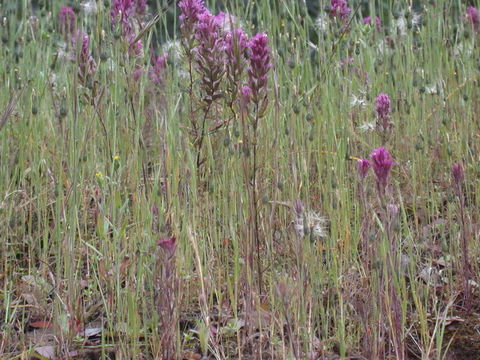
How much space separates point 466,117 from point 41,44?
1.64 metres

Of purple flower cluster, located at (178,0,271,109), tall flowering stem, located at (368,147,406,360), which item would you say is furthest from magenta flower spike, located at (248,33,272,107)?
tall flowering stem, located at (368,147,406,360)

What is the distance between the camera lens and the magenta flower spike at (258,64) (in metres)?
1.90

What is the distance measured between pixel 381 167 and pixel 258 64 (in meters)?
0.47

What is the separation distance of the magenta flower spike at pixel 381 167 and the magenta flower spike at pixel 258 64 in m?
0.40

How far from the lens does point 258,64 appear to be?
6.25 ft

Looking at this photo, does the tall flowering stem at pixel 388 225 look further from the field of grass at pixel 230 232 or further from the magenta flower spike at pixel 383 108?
the magenta flower spike at pixel 383 108

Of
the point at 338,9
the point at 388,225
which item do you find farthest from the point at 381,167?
the point at 338,9

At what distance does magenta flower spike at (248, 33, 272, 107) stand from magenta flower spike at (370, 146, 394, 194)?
15.7 inches

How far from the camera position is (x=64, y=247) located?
6.49 feet

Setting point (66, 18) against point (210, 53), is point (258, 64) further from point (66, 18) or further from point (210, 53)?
point (66, 18)

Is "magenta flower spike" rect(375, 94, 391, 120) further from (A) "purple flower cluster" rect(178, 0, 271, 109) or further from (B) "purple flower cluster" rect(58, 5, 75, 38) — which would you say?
(B) "purple flower cluster" rect(58, 5, 75, 38)

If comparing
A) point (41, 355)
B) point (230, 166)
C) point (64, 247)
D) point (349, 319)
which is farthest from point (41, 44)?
point (349, 319)

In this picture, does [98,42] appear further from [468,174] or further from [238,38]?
[468,174]

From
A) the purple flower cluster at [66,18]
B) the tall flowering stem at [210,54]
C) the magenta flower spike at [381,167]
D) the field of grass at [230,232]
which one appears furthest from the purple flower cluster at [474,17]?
the magenta flower spike at [381,167]
